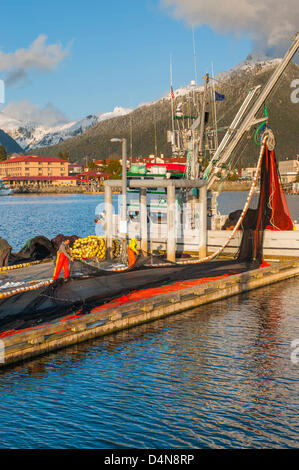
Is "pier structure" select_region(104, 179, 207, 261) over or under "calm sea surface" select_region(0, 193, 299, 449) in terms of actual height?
over

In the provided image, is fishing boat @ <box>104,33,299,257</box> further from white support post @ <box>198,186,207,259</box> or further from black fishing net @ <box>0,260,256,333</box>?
black fishing net @ <box>0,260,256,333</box>

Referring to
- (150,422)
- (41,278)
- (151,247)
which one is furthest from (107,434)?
(151,247)

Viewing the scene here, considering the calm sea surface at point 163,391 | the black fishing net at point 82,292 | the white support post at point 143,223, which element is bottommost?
the calm sea surface at point 163,391

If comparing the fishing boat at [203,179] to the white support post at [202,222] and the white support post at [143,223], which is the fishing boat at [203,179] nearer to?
the white support post at [202,222]

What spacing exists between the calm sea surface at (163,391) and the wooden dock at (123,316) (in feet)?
1.10

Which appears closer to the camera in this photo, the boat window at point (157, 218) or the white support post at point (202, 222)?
the white support post at point (202, 222)

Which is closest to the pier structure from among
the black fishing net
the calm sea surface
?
the black fishing net

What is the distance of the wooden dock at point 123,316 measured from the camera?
1692cm

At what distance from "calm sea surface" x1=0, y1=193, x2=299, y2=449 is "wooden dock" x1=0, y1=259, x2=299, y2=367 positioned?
336mm

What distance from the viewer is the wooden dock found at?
16922mm

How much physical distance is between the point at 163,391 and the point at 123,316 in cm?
562

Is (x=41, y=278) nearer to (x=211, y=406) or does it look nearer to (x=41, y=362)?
(x=41, y=362)

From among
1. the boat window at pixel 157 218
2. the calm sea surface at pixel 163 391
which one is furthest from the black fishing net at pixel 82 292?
the boat window at pixel 157 218

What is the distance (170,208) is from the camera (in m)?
28.4
